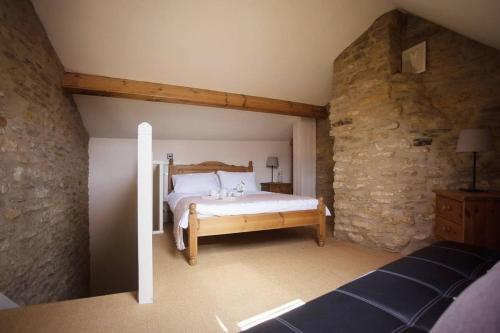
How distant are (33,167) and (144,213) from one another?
143 cm

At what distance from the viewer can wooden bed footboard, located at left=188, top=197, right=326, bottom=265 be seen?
8.23ft

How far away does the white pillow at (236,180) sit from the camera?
457 centimetres

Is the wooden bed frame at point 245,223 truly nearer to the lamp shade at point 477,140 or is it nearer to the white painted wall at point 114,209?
the lamp shade at point 477,140

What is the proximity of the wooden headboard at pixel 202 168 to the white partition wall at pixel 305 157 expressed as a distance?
41.3 inches

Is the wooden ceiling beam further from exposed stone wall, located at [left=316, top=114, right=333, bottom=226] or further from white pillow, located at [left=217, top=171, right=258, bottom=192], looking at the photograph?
white pillow, located at [left=217, top=171, right=258, bottom=192]

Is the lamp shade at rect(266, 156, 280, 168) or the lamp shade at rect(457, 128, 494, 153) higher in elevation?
the lamp shade at rect(457, 128, 494, 153)

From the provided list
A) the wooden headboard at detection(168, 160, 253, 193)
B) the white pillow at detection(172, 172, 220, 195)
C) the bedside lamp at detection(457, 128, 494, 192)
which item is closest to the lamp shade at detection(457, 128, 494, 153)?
the bedside lamp at detection(457, 128, 494, 192)

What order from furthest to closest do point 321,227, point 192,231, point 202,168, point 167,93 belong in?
point 202,168 → point 167,93 → point 321,227 → point 192,231

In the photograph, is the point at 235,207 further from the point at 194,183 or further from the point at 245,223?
the point at 194,183

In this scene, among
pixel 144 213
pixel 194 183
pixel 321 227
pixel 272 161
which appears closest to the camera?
pixel 144 213

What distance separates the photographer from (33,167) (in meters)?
2.35

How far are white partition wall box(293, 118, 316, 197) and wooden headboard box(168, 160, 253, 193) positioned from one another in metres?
1.05

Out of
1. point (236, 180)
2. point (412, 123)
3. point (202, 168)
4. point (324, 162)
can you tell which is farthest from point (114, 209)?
point (412, 123)

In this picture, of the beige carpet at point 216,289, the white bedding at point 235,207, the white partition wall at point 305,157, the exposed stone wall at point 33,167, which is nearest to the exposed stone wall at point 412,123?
the beige carpet at point 216,289
